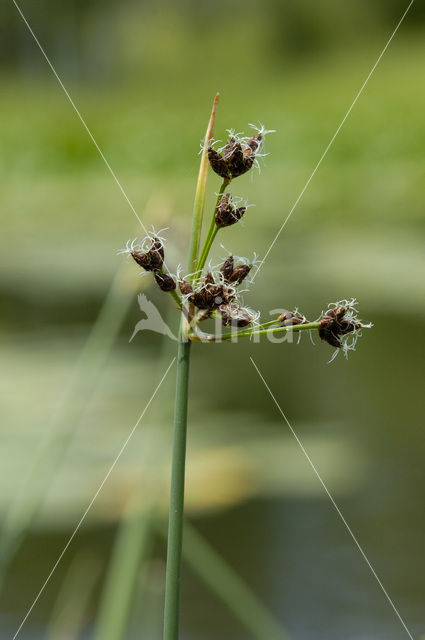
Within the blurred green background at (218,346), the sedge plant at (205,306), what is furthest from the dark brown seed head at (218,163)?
the blurred green background at (218,346)

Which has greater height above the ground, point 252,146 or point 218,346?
point 218,346

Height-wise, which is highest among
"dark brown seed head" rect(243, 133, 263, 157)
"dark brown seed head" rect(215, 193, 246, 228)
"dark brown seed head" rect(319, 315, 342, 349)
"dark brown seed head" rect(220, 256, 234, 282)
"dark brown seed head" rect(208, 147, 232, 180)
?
"dark brown seed head" rect(243, 133, 263, 157)

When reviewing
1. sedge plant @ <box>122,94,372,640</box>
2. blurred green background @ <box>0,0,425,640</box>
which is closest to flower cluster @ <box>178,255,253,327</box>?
sedge plant @ <box>122,94,372,640</box>

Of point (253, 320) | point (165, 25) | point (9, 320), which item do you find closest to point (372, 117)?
point (165, 25)

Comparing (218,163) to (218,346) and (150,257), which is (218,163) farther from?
(218,346)

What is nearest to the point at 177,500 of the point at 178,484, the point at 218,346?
the point at 178,484

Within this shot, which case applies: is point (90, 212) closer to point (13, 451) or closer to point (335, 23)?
point (335, 23)

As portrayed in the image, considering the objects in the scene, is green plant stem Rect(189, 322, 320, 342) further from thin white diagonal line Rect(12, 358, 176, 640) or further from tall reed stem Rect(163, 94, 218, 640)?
thin white diagonal line Rect(12, 358, 176, 640)

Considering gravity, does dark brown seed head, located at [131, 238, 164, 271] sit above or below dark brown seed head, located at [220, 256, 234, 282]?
below
